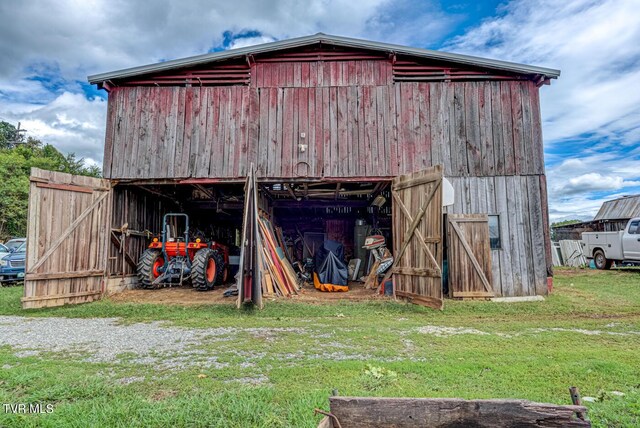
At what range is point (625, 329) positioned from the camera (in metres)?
5.13

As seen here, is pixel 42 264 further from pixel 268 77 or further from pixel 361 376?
pixel 361 376

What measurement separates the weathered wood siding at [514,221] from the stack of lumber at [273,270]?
4150mm

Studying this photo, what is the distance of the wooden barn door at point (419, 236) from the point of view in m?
6.59

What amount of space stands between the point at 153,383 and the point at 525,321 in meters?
5.46

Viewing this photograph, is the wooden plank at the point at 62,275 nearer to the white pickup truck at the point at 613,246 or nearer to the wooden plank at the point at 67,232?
the wooden plank at the point at 67,232

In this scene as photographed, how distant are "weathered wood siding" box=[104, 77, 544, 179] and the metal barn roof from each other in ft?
53.7

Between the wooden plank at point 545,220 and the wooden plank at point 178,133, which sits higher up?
the wooden plank at point 178,133

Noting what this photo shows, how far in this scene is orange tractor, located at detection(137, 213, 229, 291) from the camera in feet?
28.8

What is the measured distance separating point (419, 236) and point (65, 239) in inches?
283

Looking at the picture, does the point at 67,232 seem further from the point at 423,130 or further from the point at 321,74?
the point at 423,130

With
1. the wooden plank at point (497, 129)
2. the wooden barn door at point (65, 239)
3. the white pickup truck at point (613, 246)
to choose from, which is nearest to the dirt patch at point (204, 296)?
the wooden barn door at point (65, 239)

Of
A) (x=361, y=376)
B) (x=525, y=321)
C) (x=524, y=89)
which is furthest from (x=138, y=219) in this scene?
(x=524, y=89)

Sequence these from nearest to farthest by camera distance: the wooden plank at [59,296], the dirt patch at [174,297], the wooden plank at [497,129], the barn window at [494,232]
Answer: the wooden plank at [59,296]
the dirt patch at [174,297]
the barn window at [494,232]
the wooden plank at [497,129]

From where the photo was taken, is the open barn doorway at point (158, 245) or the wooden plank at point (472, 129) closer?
the wooden plank at point (472, 129)
